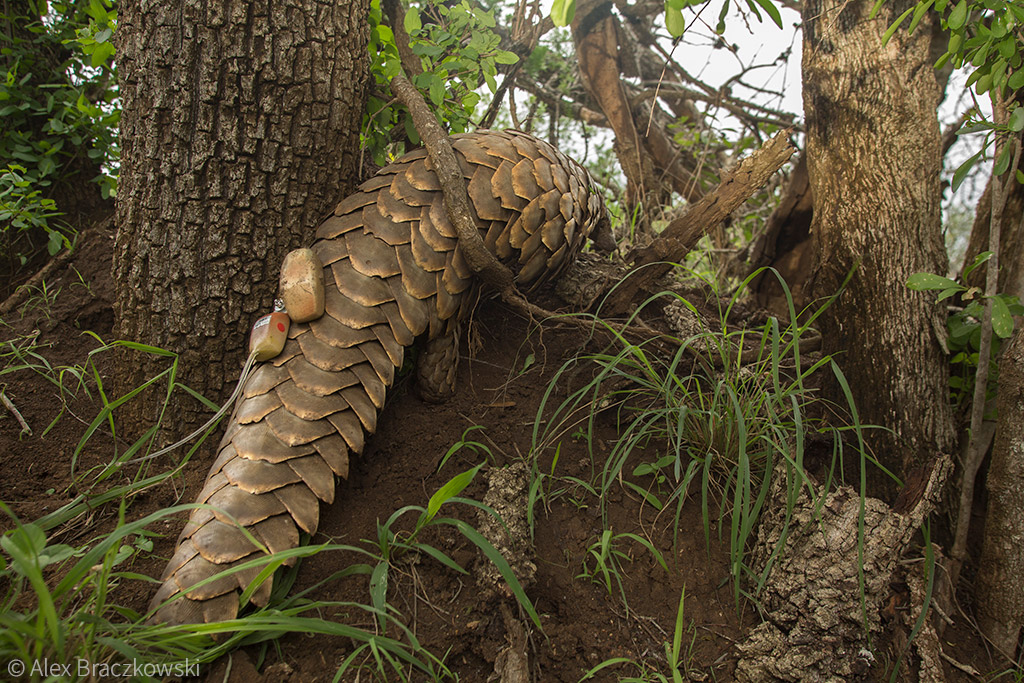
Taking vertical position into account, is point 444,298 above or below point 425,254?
below

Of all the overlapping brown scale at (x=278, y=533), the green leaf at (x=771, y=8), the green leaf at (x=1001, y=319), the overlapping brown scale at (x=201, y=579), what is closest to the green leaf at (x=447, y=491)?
the overlapping brown scale at (x=278, y=533)

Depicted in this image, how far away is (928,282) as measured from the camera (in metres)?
1.33

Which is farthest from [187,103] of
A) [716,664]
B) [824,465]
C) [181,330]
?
[824,465]

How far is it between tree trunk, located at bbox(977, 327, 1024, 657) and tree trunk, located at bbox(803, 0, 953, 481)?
0.13 m

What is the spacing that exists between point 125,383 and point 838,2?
2.27 m

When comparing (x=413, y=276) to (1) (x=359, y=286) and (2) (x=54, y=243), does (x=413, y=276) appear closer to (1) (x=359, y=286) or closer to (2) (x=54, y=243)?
(1) (x=359, y=286)

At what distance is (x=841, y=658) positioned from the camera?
112cm

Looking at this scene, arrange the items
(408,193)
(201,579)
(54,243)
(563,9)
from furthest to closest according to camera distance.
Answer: (54,243), (408,193), (201,579), (563,9)

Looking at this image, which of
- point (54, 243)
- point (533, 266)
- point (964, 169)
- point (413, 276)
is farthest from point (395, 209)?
point (964, 169)

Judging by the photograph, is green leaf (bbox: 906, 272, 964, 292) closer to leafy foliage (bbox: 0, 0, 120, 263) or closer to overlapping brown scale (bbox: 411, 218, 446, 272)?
overlapping brown scale (bbox: 411, 218, 446, 272)

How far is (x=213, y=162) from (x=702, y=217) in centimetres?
128

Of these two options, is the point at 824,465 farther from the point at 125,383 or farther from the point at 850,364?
the point at 125,383

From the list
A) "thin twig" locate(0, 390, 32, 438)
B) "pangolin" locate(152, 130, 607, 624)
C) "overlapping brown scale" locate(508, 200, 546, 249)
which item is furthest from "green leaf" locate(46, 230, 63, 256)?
"overlapping brown scale" locate(508, 200, 546, 249)

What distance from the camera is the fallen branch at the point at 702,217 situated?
1573 millimetres
